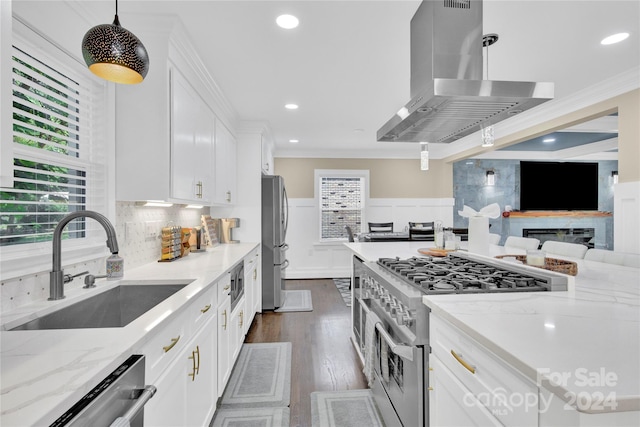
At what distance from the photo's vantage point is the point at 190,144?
2.50 m

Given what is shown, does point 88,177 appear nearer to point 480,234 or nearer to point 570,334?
point 570,334

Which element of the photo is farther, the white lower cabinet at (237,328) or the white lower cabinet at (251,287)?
the white lower cabinet at (251,287)

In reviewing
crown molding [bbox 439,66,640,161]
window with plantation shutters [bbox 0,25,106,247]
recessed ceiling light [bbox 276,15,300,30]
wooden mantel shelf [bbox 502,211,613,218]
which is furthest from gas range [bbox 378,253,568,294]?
wooden mantel shelf [bbox 502,211,613,218]

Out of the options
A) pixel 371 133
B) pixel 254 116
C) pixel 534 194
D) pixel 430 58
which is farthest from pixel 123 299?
pixel 534 194

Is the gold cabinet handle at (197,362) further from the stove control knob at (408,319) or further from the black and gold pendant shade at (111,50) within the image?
the black and gold pendant shade at (111,50)

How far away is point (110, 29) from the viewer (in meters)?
1.28

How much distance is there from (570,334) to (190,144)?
247cm

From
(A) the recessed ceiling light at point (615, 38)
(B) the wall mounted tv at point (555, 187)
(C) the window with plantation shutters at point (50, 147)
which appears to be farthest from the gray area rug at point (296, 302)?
(B) the wall mounted tv at point (555, 187)

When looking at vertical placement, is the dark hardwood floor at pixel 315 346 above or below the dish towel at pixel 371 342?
below

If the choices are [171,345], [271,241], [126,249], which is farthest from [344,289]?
Result: [171,345]

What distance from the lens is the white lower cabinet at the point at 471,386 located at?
0.80 m

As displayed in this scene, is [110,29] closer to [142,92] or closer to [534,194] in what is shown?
[142,92]

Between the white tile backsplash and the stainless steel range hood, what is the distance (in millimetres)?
1924

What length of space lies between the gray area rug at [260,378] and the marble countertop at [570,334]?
1607mm
